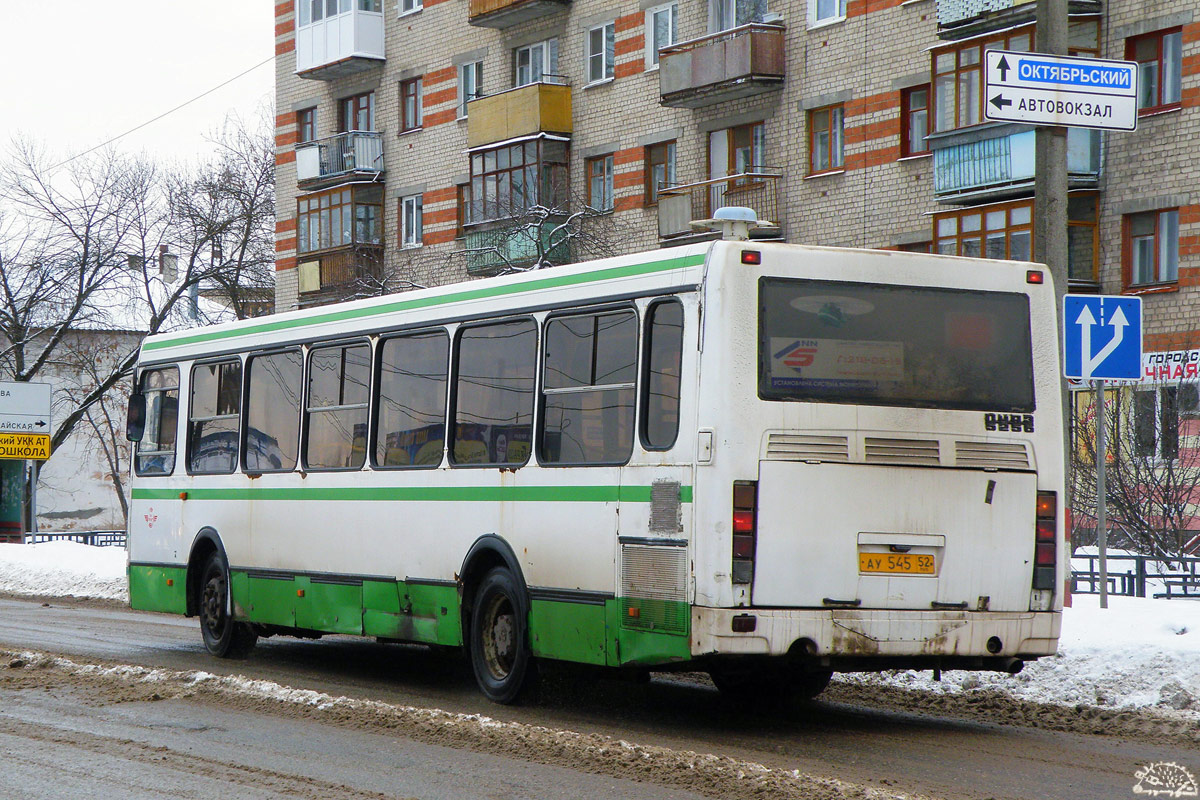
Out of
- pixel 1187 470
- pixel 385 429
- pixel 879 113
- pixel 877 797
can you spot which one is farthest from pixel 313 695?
pixel 879 113

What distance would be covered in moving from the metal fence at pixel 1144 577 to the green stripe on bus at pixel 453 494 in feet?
26.5

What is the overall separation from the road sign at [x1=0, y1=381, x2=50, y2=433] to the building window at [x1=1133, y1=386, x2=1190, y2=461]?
22.2m

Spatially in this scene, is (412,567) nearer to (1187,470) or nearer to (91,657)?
(91,657)

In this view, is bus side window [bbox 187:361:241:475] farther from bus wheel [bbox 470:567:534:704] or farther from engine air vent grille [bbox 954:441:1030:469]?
engine air vent grille [bbox 954:441:1030:469]

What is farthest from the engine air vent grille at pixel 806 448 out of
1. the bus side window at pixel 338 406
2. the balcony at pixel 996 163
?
the balcony at pixel 996 163

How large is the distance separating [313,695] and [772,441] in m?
3.46

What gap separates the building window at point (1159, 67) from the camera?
27875 millimetres

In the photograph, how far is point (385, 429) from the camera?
12.4 metres

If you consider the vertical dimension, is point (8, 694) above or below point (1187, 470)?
below

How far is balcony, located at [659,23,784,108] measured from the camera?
33.7 meters

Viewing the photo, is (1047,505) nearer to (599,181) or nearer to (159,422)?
(159,422)

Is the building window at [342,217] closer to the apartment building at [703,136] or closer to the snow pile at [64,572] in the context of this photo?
the apartment building at [703,136]

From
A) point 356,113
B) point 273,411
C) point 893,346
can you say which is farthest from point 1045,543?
point 356,113

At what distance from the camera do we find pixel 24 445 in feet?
116
